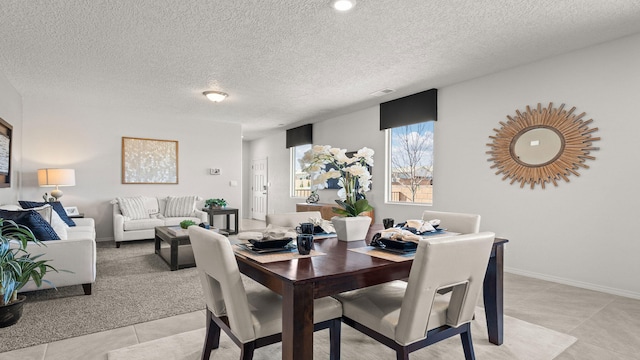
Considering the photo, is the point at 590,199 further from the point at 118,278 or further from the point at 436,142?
the point at 118,278

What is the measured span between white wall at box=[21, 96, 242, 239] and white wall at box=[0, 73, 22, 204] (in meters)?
0.22

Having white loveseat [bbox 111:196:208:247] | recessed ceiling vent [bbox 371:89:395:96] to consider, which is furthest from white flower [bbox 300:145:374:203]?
white loveseat [bbox 111:196:208:247]

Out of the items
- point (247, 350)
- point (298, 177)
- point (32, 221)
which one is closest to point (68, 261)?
point (32, 221)

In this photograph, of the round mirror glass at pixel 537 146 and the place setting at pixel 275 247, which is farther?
the round mirror glass at pixel 537 146

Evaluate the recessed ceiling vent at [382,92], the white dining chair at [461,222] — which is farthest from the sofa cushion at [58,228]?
→ the recessed ceiling vent at [382,92]

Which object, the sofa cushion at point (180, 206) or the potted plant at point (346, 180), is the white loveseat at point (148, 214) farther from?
the potted plant at point (346, 180)

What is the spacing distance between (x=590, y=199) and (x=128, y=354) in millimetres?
4035

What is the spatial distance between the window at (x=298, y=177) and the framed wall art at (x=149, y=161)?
8.46 feet

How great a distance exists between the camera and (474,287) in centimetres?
156

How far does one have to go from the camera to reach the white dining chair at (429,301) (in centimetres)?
136

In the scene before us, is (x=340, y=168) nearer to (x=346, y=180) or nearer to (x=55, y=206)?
(x=346, y=180)

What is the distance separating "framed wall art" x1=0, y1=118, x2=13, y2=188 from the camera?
426 centimetres

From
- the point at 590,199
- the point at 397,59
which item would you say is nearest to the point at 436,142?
the point at 397,59

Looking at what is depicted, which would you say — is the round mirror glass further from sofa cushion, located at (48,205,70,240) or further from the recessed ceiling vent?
sofa cushion, located at (48,205,70,240)
